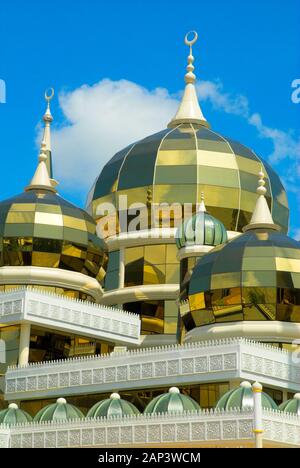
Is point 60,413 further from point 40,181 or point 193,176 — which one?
point 193,176

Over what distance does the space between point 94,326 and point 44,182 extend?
950cm

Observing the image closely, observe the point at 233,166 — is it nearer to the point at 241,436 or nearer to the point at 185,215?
the point at 185,215

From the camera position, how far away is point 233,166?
55500 mm

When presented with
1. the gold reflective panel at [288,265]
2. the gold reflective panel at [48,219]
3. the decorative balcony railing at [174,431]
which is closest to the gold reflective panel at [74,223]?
the gold reflective panel at [48,219]

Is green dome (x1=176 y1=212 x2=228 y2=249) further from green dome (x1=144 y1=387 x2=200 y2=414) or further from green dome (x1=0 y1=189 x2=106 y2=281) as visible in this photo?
green dome (x1=144 y1=387 x2=200 y2=414)

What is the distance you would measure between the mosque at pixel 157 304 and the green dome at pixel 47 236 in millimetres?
65

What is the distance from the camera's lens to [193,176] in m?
54.6

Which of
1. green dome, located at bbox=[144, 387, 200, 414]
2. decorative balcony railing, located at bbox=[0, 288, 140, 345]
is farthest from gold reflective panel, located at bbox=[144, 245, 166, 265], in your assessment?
green dome, located at bbox=[144, 387, 200, 414]

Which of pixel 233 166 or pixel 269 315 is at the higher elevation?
pixel 233 166

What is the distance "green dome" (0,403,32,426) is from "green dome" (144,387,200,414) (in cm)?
577

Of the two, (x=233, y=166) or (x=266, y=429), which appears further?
(x=233, y=166)

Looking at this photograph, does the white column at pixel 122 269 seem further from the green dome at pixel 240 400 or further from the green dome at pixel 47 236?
the green dome at pixel 240 400

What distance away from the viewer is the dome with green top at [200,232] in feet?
159
